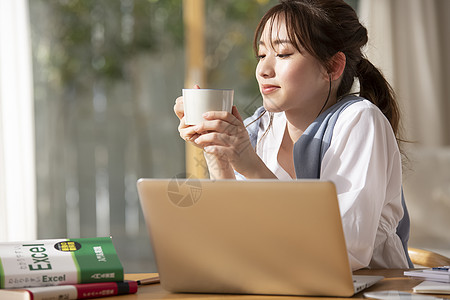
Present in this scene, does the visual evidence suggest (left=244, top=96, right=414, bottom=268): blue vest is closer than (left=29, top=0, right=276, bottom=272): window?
Yes

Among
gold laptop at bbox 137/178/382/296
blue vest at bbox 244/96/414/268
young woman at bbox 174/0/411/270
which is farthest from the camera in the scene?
blue vest at bbox 244/96/414/268

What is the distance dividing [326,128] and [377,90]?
0.25 meters

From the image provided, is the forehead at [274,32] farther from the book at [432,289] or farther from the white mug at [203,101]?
the book at [432,289]

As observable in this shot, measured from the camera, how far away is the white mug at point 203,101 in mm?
1026

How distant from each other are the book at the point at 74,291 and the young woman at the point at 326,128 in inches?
11.4

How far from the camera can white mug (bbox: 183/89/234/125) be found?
1.03 m

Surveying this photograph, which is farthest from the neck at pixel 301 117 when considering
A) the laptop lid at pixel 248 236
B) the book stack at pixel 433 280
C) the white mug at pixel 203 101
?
the laptop lid at pixel 248 236

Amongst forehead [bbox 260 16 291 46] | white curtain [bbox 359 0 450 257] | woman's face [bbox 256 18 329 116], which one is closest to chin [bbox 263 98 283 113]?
woman's face [bbox 256 18 329 116]

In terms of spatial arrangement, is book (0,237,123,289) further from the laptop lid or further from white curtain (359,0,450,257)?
white curtain (359,0,450,257)

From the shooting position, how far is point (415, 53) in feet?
12.3

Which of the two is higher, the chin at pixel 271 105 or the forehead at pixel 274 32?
the forehead at pixel 274 32

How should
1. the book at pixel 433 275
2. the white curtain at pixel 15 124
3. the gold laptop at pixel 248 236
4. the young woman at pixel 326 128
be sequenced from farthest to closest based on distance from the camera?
1. the white curtain at pixel 15 124
2. the young woman at pixel 326 128
3. the book at pixel 433 275
4. the gold laptop at pixel 248 236

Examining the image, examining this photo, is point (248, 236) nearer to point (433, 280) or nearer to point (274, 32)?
point (433, 280)

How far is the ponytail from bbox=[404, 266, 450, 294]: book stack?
50cm
